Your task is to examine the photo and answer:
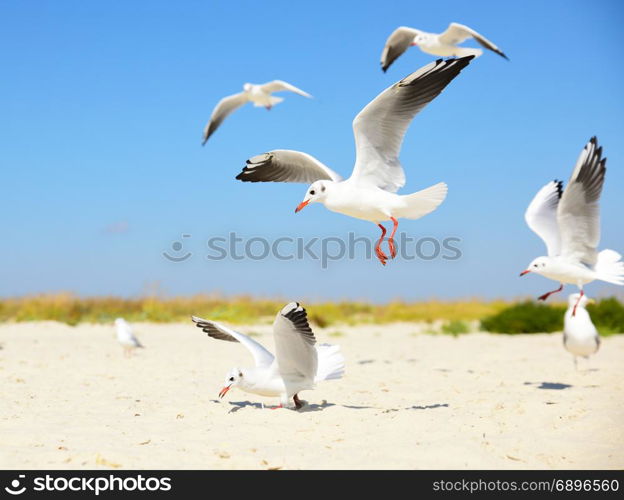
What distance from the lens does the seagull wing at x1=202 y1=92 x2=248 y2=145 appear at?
44.2 ft

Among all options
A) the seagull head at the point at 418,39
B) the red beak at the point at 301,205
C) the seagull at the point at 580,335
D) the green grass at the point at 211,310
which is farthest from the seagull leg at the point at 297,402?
the green grass at the point at 211,310

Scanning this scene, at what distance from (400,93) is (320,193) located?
930mm

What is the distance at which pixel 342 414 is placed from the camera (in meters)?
5.43

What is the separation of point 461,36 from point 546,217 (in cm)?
429

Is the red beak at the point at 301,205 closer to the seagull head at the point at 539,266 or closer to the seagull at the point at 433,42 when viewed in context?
the seagull head at the point at 539,266

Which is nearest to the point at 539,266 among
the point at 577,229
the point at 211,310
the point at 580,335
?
the point at 577,229

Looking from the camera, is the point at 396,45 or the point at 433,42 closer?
the point at 433,42

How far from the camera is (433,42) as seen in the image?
34.8 ft

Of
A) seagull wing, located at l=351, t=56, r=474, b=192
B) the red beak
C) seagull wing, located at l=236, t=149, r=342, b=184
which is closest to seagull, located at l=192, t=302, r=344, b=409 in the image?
the red beak

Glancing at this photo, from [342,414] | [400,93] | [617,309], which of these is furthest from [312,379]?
[617,309]

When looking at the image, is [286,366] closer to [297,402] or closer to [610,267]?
[297,402]

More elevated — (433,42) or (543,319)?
(433,42)

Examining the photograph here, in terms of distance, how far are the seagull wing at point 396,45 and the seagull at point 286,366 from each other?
7167 millimetres
